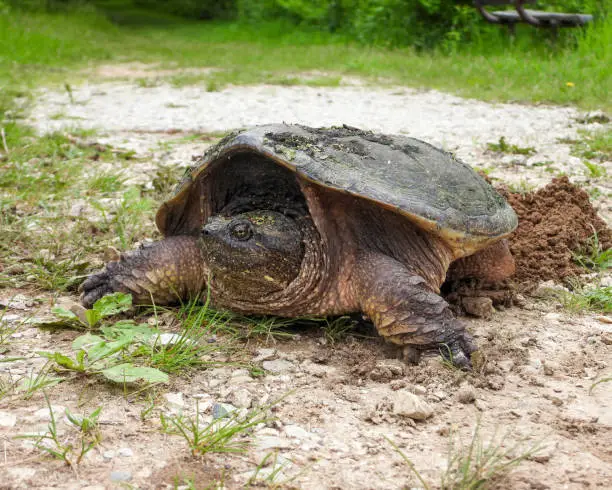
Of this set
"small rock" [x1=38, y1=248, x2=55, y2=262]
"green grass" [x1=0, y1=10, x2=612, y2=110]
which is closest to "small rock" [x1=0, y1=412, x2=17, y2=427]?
"small rock" [x1=38, y1=248, x2=55, y2=262]

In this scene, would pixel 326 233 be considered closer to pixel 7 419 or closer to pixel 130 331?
pixel 130 331

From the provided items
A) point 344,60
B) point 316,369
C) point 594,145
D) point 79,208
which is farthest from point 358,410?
point 344,60

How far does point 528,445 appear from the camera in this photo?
57.5 inches

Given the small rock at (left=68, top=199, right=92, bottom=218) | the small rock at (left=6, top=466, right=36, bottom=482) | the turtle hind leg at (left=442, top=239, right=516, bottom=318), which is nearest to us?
the small rock at (left=6, top=466, right=36, bottom=482)

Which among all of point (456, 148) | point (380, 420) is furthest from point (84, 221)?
point (456, 148)

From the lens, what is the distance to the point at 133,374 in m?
1.62

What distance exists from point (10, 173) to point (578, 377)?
3.16 meters

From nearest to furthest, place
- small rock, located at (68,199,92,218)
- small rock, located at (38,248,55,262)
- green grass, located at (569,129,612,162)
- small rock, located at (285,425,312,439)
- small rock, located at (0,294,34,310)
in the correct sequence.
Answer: small rock, located at (285,425,312,439)
small rock, located at (0,294,34,310)
small rock, located at (38,248,55,262)
small rock, located at (68,199,92,218)
green grass, located at (569,129,612,162)

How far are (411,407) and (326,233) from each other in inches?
27.6

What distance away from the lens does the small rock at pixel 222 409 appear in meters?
1.58

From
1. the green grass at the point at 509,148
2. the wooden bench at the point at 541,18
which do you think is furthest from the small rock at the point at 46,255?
the wooden bench at the point at 541,18

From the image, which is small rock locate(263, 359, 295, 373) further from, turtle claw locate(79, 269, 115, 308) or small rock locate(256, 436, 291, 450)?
turtle claw locate(79, 269, 115, 308)

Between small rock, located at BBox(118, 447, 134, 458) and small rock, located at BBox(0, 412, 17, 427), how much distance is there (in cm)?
26

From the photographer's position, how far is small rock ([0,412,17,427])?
1436 mm
